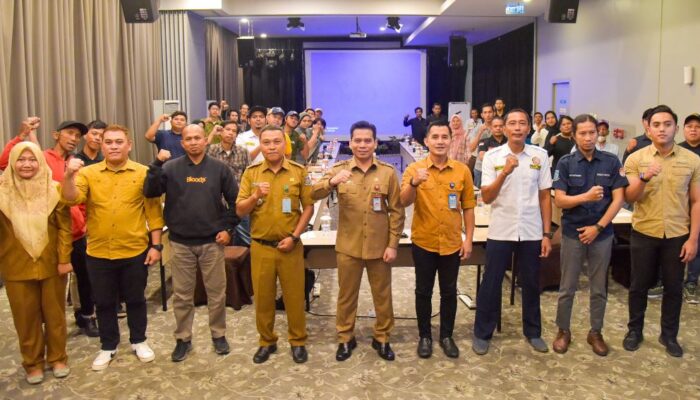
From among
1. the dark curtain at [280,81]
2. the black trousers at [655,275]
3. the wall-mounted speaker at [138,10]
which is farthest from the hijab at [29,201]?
the dark curtain at [280,81]

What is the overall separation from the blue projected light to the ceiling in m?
1.57

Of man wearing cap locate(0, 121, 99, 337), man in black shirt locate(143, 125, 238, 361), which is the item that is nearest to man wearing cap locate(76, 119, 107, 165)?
man wearing cap locate(0, 121, 99, 337)

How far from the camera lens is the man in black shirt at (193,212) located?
135 inches

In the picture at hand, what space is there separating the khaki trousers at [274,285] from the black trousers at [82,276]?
1226 millimetres

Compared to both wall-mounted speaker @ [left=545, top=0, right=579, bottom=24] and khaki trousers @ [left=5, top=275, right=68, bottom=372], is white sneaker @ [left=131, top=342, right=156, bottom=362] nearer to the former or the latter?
khaki trousers @ [left=5, top=275, right=68, bottom=372]

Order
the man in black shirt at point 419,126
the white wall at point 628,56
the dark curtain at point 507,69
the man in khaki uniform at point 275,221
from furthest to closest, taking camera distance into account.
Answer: the man in black shirt at point 419,126, the dark curtain at point 507,69, the white wall at point 628,56, the man in khaki uniform at point 275,221

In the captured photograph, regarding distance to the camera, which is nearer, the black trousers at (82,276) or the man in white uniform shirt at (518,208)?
the man in white uniform shirt at (518,208)

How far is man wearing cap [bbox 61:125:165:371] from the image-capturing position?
3.29m

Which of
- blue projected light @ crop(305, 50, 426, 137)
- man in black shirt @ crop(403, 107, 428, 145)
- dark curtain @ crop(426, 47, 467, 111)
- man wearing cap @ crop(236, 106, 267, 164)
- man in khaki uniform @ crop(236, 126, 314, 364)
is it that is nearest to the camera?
man in khaki uniform @ crop(236, 126, 314, 364)

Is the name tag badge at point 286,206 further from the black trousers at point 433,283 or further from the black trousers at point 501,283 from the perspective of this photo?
the black trousers at point 501,283

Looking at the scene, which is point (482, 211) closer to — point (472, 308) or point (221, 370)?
point (472, 308)

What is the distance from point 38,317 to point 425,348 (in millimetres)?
2286

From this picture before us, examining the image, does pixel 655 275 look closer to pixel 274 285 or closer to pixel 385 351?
pixel 385 351

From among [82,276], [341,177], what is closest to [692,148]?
[341,177]
